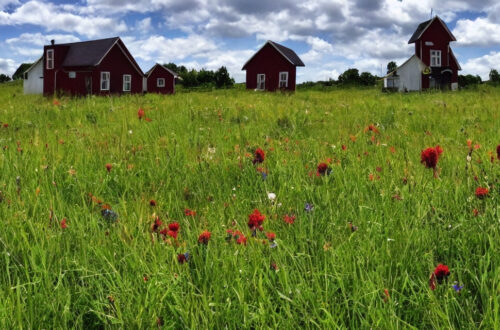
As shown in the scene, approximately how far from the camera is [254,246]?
1.87 meters

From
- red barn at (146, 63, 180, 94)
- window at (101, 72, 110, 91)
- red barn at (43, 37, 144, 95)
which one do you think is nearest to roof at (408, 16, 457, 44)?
red barn at (43, 37, 144, 95)

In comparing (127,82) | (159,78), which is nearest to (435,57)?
(127,82)

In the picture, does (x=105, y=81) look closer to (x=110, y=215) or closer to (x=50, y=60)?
(x=50, y=60)

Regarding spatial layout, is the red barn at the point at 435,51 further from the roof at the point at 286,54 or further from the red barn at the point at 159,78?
the red barn at the point at 159,78

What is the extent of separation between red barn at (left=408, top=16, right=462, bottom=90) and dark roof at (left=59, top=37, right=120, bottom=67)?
89.8ft

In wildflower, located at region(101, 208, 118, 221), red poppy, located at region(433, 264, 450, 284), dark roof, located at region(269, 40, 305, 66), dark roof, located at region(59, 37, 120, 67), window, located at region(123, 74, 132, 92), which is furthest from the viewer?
dark roof, located at region(269, 40, 305, 66)

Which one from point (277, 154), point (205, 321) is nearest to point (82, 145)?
point (277, 154)

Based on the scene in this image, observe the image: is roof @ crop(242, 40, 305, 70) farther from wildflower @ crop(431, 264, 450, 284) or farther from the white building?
wildflower @ crop(431, 264, 450, 284)

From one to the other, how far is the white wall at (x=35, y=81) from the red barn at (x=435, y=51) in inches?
1584

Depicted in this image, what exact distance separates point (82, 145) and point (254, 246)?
10.3ft

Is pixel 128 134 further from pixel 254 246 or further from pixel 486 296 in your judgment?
pixel 486 296

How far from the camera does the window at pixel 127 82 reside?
3712 centimetres

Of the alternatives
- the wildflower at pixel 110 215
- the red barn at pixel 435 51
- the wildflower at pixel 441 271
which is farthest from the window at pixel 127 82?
the wildflower at pixel 441 271

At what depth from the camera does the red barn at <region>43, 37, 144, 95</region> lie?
34700 mm
